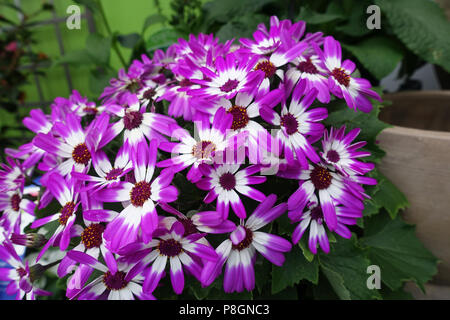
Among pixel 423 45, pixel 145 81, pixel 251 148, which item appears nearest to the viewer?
pixel 251 148

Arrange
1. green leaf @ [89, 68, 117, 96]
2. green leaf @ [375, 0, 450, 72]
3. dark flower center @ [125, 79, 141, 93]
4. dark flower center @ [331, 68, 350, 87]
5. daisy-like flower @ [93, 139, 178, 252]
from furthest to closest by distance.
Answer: green leaf @ [89, 68, 117, 96]
green leaf @ [375, 0, 450, 72]
dark flower center @ [125, 79, 141, 93]
dark flower center @ [331, 68, 350, 87]
daisy-like flower @ [93, 139, 178, 252]

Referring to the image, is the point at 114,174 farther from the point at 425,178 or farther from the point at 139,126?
the point at 425,178

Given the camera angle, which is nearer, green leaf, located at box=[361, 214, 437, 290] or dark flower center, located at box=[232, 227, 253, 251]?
dark flower center, located at box=[232, 227, 253, 251]

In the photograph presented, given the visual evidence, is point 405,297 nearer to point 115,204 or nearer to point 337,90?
point 337,90

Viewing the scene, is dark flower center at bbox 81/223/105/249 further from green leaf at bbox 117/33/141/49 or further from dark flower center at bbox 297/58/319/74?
green leaf at bbox 117/33/141/49

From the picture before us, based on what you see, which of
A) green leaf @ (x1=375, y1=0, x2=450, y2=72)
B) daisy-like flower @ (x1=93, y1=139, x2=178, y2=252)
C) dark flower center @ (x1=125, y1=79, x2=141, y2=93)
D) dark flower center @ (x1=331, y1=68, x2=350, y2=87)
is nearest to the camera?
daisy-like flower @ (x1=93, y1=139, x2=178, y2=252)

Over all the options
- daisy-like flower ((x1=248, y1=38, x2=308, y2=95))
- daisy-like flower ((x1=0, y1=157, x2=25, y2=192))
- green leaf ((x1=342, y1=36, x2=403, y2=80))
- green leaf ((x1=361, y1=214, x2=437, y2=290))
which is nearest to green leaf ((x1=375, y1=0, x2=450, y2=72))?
green leaf ((x1=342, y1=36, x2=403, y2=80))

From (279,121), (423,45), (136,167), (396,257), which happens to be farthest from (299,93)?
(423,45)

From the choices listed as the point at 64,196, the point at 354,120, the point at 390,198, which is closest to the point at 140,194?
the point at 64,196
